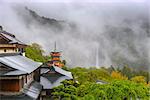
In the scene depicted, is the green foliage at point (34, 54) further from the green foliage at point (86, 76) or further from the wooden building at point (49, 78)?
the wooden building at point (49, 78)

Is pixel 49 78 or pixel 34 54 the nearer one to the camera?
pixel 49 78

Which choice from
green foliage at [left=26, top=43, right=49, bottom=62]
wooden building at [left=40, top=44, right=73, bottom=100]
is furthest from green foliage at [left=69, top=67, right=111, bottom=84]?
green foliage at [left=26, top=43, right=49, bottom=62]

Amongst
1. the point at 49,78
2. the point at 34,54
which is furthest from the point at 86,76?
the point at 34,54

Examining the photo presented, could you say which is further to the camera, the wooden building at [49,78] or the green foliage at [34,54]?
the green foliage at [34,54]

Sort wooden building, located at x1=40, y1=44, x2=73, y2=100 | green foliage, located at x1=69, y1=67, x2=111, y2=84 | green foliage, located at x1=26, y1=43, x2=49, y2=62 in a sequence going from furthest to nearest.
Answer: green foliage, located at x1=26, y1=43, x2=49, y2=62 < green foliage, located at x1=69, y1=67, x2=111, y2=84 < wooden building, located at x1=40, y1=44, x2=73, y2=100

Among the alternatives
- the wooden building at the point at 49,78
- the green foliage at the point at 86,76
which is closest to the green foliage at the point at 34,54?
the green foliage at the point at 86,76

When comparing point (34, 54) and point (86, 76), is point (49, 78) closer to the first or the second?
point (86, 76)

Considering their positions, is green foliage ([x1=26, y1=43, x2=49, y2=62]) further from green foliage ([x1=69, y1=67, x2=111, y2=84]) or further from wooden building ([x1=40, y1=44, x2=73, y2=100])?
wooden building ([x1=40, y1=44, x2=73, y2=100])

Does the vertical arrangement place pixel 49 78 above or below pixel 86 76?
above

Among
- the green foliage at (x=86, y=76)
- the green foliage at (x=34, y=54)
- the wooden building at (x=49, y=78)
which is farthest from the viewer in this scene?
the green foliage at (x=34, y=54)

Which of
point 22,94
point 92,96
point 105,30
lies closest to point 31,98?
point 22,94

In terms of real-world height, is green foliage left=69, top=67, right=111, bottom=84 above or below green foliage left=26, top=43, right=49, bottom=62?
below

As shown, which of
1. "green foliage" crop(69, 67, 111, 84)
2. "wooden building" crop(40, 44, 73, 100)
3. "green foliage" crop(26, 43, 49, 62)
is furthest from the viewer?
"green foliage" crop(26, 43, 49, 62)

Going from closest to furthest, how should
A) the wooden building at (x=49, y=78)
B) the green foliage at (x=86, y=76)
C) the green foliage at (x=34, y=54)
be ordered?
the wooden building at (x=49, y=78), the green foliage at (x=86, y=76), the green foliage at (x=34, y=54)
